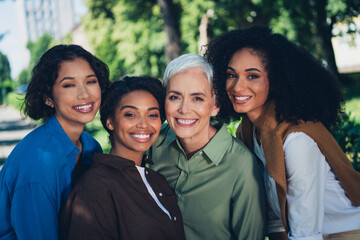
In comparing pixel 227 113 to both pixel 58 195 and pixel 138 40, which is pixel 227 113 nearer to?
pixel 58 195

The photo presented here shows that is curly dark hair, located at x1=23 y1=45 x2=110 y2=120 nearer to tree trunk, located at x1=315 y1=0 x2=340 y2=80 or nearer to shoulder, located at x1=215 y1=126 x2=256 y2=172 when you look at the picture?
shoulder, located at x1=215 y1=126 x2=256 y2=172

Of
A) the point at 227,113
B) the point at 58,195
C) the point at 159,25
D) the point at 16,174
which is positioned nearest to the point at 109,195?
the point at 58,195

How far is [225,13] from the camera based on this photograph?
15141 millimetres

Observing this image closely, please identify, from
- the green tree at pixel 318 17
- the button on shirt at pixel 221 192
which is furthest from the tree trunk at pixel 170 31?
the button on shirt at pixel 221 192

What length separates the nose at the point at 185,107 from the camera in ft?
8.41

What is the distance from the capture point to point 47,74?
2.61 m

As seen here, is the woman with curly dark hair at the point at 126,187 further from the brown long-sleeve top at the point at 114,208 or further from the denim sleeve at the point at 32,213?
the denim sleeve at the point at 32,213

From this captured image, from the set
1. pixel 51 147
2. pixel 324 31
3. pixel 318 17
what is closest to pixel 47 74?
pixel 51 147

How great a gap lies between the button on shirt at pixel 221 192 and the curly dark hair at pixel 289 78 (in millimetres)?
416

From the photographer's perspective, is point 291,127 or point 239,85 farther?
point 239,85

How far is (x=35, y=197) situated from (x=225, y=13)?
14301mm

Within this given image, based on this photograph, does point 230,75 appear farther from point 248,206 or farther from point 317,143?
point 248,206

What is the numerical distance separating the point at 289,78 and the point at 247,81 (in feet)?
1.00

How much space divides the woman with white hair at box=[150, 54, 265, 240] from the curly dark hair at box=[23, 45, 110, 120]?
0.70 meters
